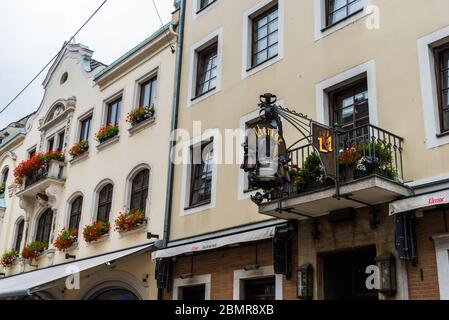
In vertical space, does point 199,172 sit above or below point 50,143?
below

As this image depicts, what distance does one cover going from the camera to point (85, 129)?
66.0ft

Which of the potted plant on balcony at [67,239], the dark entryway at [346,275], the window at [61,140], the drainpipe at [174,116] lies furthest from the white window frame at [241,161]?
the window at [61,140]

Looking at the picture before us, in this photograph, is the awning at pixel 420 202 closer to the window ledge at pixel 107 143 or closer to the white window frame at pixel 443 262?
the white window frame at pixel 443 262

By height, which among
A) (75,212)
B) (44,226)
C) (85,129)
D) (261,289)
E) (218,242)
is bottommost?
(261,289)

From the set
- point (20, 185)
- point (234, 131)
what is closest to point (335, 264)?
point (234, 131)

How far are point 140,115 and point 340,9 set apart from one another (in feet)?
22.3

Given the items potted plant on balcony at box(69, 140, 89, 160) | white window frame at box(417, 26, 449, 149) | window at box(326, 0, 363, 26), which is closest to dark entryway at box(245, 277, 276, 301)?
white window frame at box(417, 26, 449, 149)

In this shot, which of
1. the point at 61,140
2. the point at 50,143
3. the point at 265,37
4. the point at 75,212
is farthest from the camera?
the point at 50,143

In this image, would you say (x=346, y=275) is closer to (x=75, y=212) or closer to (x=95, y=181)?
(x=95, y=181)

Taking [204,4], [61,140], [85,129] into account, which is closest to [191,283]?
[204,4]

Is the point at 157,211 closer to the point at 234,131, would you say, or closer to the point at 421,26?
the point at 234,131

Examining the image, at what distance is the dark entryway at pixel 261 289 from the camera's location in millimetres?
11766

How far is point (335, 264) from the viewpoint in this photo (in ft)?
35.9

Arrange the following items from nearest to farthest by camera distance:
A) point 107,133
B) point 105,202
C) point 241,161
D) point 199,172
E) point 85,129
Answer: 1. point 241,161
2. point 199,172
3. point 105,202
4. point 107,133
5. point 85,129
